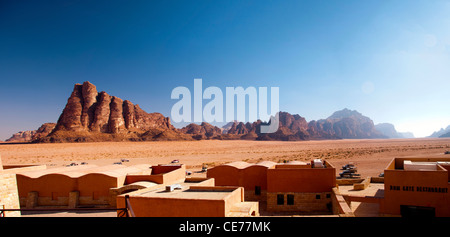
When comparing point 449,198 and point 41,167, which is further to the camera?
point 41,167

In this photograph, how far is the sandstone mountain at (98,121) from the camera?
120 metres

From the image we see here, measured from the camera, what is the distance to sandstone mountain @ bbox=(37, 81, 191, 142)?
120125mm

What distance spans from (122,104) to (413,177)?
150 m

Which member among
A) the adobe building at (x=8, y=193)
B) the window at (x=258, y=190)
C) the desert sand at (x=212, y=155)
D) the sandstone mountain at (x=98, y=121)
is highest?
the sandstone mountain at (x=98, y=121)

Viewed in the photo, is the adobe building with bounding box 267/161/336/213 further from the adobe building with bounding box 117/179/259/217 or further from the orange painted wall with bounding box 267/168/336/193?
the adobe building with bounding box 117/179/259/217

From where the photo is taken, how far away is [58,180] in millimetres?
23562

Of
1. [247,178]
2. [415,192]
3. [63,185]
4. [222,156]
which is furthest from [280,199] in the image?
[222,156]

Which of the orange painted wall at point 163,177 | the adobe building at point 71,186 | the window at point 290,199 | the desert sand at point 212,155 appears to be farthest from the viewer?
the desert sand at point 212,155

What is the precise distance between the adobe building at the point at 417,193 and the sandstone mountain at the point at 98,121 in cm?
12215

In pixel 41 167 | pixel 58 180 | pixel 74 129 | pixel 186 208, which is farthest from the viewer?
pixel 74 129

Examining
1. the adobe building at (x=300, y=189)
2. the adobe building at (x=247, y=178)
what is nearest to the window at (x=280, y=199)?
the adobe building at (x=300, y=189)

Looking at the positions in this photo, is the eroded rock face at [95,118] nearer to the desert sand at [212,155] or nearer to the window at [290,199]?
the desert sand at [212,155]
